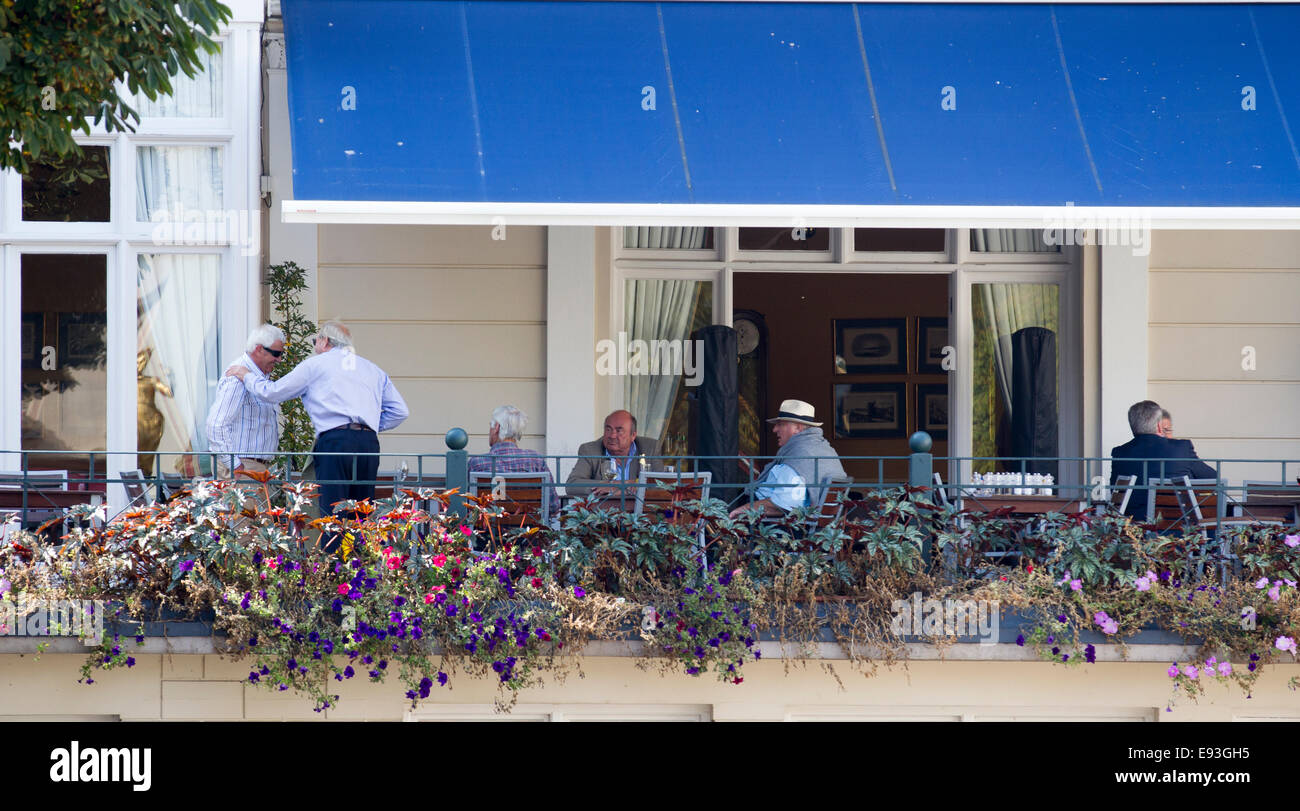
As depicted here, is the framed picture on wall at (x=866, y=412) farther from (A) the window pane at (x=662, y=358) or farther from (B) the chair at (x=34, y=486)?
(B) the chair at (x=34, y=486)

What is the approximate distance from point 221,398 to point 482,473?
4.60 feet

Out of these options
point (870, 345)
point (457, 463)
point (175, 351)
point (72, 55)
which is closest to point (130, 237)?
point (175, 351)

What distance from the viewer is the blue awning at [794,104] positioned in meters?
6.80

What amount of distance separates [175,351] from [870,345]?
788 cm

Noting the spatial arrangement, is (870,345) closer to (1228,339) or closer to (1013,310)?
(1013,310)

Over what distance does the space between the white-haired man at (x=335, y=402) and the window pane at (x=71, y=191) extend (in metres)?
1.52

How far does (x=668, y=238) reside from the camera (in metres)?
8.85

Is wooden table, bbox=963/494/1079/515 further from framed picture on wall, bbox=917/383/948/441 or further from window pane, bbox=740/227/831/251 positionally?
framed picture on wall, bbox=917/383/948/441

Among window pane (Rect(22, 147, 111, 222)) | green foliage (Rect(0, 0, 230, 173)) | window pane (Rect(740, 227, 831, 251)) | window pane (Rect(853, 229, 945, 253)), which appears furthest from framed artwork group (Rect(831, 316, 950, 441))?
green foliage (Rect(0, 0, 230, 173))

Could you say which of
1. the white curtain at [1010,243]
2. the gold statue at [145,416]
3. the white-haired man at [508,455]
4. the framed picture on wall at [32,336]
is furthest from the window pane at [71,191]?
the white curtain at [1010,243]

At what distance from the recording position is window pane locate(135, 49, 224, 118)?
7.57 metres

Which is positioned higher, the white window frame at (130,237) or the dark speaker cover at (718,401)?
the white window frame at (130,237)

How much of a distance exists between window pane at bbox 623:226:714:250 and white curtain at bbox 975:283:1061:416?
182 centimetres

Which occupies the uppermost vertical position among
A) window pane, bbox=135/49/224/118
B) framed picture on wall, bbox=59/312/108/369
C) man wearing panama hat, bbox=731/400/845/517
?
window pane, bbox=135/49/224/118
